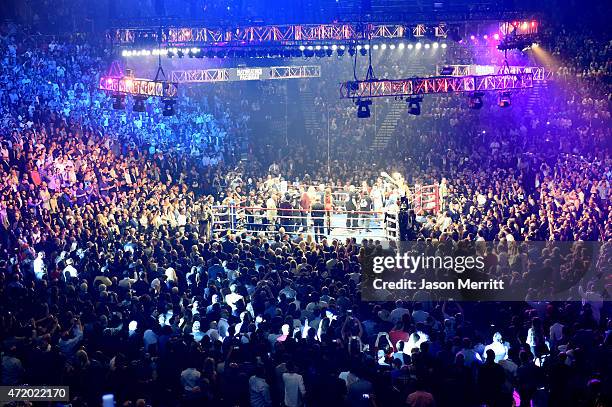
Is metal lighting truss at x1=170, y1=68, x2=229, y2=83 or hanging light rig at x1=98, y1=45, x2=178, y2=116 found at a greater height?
metal lighting truss at x1=170, y1=68, x2=229, y2=83

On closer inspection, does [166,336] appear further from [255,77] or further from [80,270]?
[255,77]

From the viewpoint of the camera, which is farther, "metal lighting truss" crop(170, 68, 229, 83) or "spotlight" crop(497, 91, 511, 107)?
"metal lighting truss" crop(170, 68, 229, 83)

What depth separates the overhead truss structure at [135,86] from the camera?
17766mm

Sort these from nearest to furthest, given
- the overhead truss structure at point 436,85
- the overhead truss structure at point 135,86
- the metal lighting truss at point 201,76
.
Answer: the overhead truss structure at point 135,86 < the overhead truss structure at point 436,85 < the metal lighting truss at point 201,76

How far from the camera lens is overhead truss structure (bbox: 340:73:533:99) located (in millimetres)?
19438

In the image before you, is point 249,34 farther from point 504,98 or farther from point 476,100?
point 504,98

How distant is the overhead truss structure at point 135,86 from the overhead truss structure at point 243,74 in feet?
25.8

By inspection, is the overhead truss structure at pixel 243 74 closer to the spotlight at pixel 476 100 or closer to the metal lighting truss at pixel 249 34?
the metal lighting truss at pixel 249 34

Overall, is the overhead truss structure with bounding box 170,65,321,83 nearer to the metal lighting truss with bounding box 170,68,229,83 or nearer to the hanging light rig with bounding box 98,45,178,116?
the metal lighting truss with bounding box 170,68,229,83

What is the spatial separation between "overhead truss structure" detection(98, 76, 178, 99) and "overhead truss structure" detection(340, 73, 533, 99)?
16.1ft

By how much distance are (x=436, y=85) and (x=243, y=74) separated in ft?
38.0

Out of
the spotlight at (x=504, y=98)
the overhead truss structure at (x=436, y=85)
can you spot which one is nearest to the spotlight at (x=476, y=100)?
the overhead truss structure at (x=436, y=85)

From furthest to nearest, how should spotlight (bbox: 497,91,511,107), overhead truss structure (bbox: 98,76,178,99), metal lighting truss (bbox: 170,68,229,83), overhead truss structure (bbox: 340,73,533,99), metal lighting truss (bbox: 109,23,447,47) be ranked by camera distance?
1. metal lighting truss (bbox: 170,68,229,83)
2. metal lighting truss (bbox: 109,23,447,47)
3. spotlight (bbox: 497,91,511,107)
4. overhead truss structure (bbox: 340,73,533,99)
5. overhead truss structure (bbox: 98,76,178,99)

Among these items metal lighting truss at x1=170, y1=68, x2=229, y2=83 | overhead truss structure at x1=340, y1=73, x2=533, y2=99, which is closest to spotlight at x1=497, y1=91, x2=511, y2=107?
overhead truss structure at x1=340, y1=73, x2=533, y2=99
